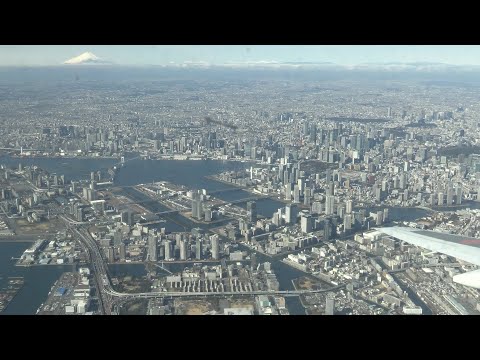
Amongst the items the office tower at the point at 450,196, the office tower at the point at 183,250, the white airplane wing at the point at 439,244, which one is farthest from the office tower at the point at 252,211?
the white airplane wing at the point at 439,244

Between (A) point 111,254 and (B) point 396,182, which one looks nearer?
(A) point 111,254

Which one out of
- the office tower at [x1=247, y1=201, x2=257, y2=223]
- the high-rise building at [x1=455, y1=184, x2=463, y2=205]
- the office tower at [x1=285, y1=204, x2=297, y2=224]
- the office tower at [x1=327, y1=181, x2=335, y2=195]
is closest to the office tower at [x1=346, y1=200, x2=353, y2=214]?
the office tower at [x1=327, y1=181, x2=335, y2=195]

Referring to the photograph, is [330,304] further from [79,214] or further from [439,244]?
[79,214]

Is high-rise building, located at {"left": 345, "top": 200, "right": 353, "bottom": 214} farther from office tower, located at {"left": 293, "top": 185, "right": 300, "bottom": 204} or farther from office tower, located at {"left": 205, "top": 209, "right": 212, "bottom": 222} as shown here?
office tower, located at {"left": 205, "top": 209, "right": 212, "bottom": 222}

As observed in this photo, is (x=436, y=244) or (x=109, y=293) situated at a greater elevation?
(x=436, y=244)

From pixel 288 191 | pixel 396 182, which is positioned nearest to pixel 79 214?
pixel 288 191

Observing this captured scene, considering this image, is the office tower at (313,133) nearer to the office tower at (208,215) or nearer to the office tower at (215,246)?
the office tower at (208,215)

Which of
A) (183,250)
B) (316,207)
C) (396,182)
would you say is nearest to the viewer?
(183,250)

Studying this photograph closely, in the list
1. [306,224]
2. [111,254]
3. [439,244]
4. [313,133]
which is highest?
[439,244]
